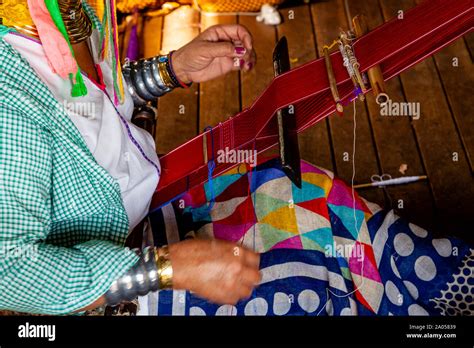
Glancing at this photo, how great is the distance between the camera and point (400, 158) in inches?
96.0

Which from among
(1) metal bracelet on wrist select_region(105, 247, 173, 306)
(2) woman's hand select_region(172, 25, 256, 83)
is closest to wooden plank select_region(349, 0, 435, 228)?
(2) woman's hand select_region(172, 25, 256, 83)

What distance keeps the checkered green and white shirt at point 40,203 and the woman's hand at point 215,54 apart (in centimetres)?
51

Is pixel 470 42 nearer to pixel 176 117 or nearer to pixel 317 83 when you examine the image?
pixel 176 117

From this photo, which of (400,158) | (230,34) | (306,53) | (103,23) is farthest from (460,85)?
(103,23)

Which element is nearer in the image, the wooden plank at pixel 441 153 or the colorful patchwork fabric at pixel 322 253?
the colorful patchwork fabric at pixel 322 253

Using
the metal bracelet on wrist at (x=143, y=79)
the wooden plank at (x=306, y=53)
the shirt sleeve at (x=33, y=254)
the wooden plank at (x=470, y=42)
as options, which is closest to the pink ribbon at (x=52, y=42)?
the shirt sleeve at (x=33, y=254)

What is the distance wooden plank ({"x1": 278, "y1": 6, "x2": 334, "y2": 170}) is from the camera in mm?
2469

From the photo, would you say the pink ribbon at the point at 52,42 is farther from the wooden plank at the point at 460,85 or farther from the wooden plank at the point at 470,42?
the wooden plank at the point at 470,42

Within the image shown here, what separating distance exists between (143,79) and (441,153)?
53.7 inches

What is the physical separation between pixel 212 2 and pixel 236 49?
1461mm

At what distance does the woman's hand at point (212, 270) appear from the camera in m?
1.15

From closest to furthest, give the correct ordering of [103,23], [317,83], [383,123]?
1. [317,83]
2. [103,23]
3. [383,123]

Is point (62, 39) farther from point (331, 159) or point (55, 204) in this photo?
point (331, 159)
